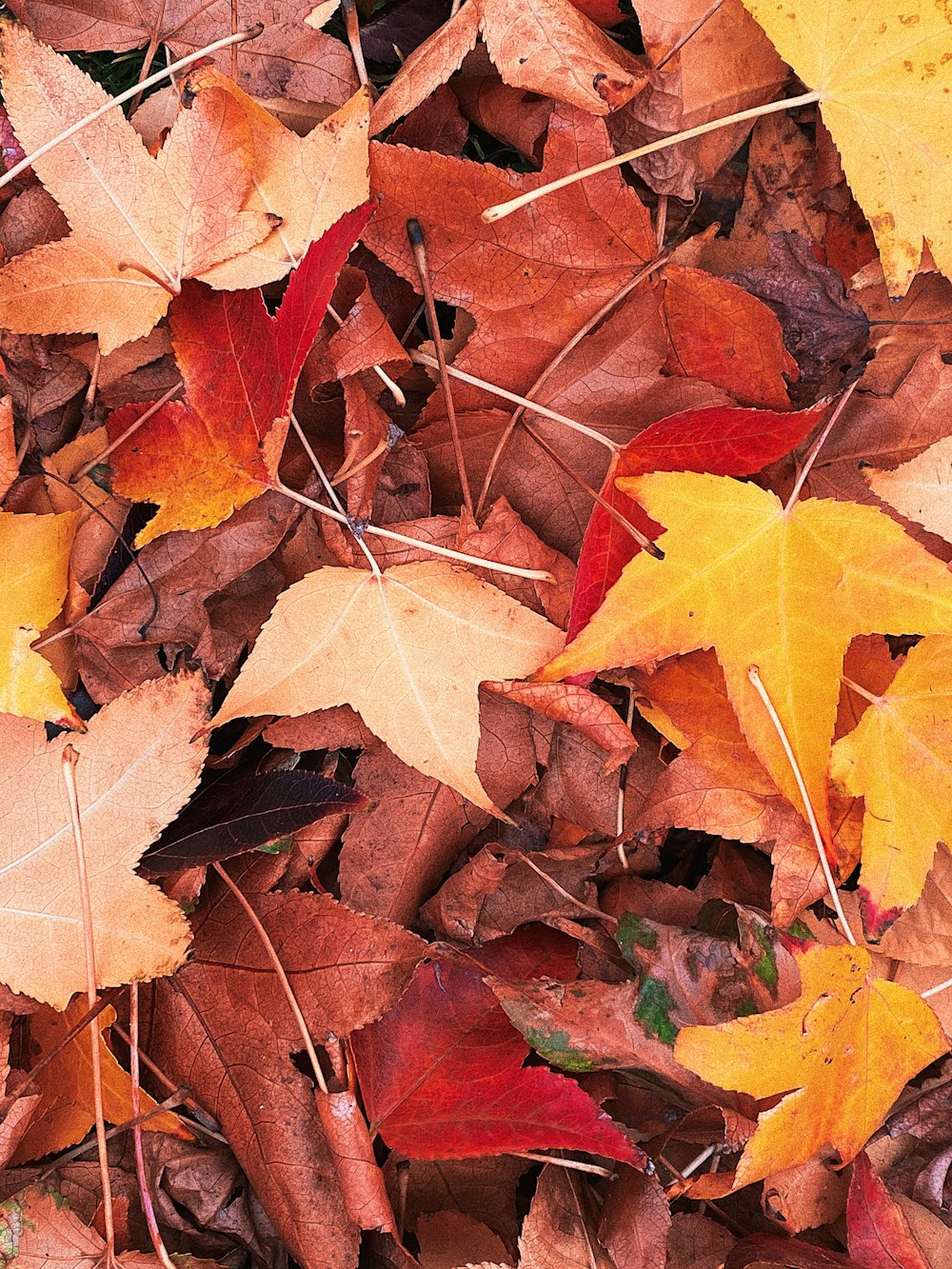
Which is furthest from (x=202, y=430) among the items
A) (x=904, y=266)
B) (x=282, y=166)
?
(x=904, y=266)

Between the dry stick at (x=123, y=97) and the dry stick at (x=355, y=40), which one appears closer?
the dry stick at (x=123, y=97)

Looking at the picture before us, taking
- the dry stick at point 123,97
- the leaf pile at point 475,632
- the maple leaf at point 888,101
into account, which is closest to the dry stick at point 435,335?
the leaf pile at point 475,632

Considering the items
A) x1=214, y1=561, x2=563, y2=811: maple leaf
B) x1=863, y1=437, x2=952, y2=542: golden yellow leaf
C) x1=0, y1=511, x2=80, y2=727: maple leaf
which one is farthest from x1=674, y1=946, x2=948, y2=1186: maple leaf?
x1=0, y1=511, x2=80, y2=727: maple leaf

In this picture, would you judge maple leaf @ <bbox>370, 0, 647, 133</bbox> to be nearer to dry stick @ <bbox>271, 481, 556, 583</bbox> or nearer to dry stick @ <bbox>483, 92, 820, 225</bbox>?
dry stick @ <bbox>483, 92, 820, 225</bbox>

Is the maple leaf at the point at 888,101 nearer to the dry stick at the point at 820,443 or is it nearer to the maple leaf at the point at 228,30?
the dry stick at the point at 820,443

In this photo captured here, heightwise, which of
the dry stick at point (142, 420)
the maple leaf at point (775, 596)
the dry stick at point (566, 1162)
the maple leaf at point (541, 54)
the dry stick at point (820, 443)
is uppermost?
the maple leaf at point (541, 54)

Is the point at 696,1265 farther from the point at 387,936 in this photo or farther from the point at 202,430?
the point at 202,430

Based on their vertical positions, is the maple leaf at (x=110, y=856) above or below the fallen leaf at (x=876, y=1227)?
above
